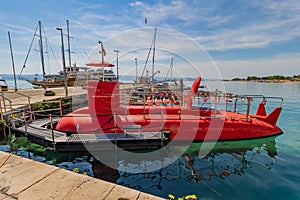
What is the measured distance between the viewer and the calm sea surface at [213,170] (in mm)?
5055

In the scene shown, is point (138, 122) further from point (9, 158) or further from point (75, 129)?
point (9, 158)

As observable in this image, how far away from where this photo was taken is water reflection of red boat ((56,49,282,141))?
7.62 m

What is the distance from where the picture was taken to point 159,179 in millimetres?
5586

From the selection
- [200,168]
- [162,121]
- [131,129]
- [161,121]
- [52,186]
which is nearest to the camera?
[52,186]

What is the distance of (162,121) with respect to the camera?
7.97 meters

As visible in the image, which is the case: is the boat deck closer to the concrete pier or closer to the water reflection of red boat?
the water reflection of red boat

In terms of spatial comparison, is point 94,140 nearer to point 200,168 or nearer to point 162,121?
point 162,121

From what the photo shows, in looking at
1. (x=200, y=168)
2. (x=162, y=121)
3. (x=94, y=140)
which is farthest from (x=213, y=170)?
(x=94, y=140)

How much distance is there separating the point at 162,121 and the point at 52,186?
5.76 meters

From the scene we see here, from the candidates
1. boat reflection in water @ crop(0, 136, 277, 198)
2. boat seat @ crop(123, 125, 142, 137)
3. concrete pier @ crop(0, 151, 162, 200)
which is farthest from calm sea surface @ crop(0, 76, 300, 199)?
concrete pier @ crop(0, 151, 162, 200)

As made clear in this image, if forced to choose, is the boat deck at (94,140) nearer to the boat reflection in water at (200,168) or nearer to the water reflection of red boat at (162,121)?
the water reflection of red boat at (162,121)

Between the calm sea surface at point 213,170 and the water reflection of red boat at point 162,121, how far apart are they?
658 mm

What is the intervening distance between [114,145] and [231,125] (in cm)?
605

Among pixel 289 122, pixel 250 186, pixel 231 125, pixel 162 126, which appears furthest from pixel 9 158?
pixel 289 122
